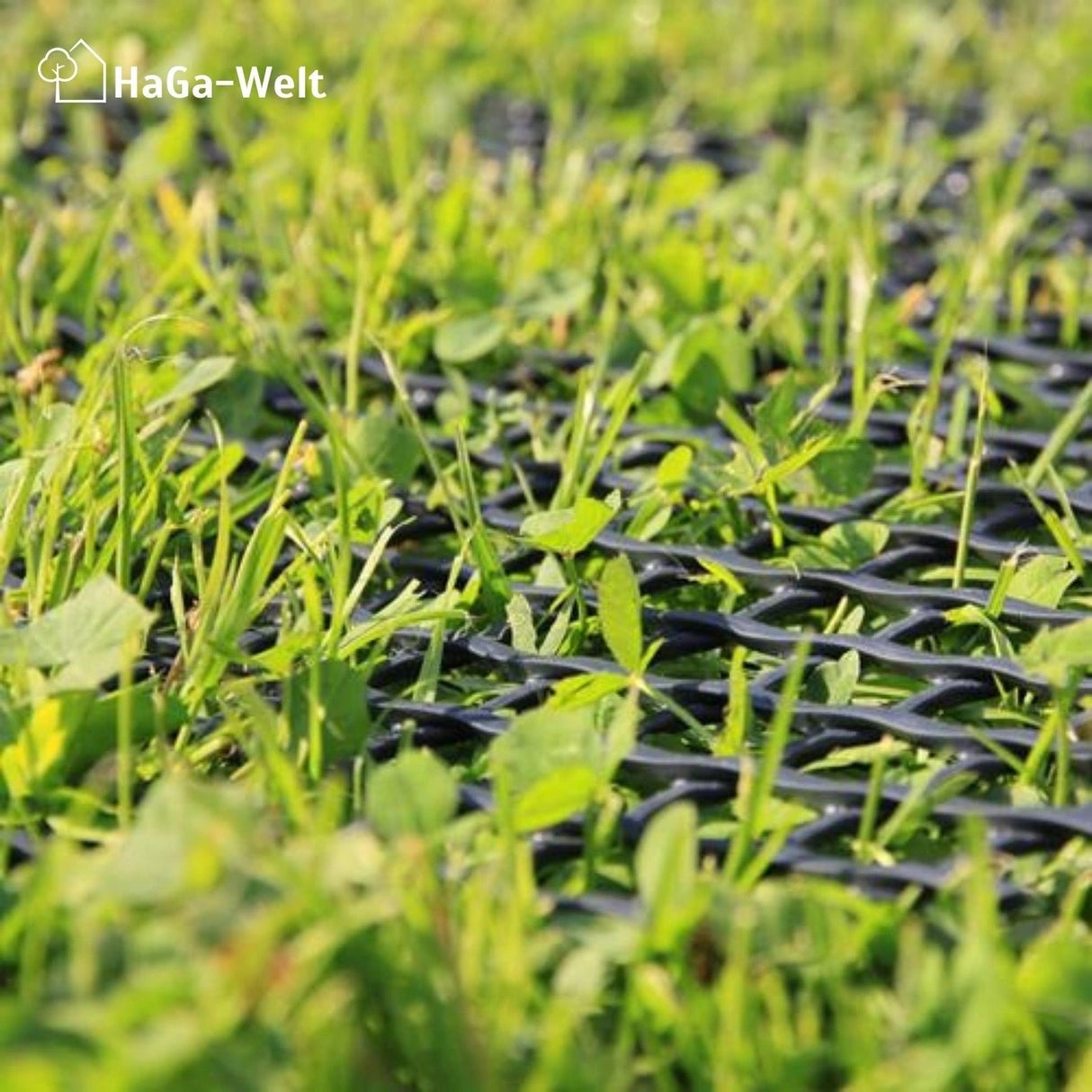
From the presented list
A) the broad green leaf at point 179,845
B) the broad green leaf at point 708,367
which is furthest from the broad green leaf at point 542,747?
the broad green leaf at point 708,367

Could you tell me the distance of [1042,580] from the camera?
132cm

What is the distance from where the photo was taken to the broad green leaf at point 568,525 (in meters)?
1.30

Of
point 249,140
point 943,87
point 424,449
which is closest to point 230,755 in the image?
point 424,449

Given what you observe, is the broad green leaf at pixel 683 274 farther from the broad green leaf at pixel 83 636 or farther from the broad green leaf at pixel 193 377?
the broad green leaf at pixel 83 636

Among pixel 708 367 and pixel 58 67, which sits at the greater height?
pixel 58 67

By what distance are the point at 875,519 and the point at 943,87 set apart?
133 centimetres

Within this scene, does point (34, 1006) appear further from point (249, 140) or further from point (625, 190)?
point (249, 140)

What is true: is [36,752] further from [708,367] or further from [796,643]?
[708,367]

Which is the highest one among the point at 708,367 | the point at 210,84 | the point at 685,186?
the point at 210,84

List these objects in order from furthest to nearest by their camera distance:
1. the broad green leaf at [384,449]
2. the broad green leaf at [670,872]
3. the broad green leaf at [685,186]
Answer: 1. the broad green leaf at [685,186]
2. the broad green leaf at [384,449]
3. the broad green leaf at [670,872]

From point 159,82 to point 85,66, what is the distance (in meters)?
0.15

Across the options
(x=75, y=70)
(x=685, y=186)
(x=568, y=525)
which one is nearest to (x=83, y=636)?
(x=568, y=525)

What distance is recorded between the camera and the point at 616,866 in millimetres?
1060

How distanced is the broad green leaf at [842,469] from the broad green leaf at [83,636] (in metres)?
0.61
